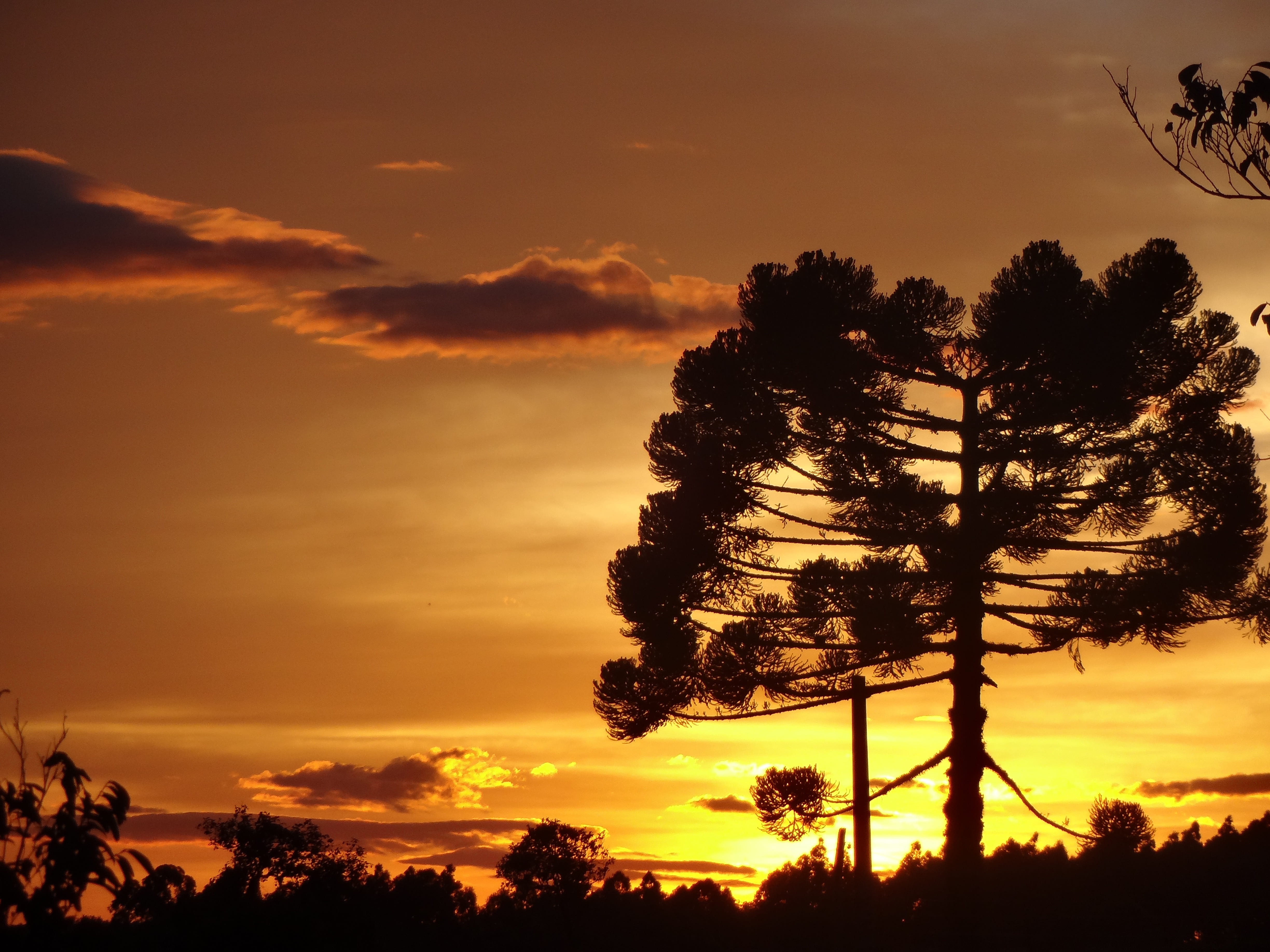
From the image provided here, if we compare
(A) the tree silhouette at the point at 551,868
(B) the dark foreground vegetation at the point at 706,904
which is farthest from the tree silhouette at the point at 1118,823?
(A) the tree silhouette at the point at 551,868

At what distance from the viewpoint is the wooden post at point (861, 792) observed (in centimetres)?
2009

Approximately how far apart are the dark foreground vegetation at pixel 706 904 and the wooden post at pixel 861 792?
51 cm

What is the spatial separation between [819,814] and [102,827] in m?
15.5

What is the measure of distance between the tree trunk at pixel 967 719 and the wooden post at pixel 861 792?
54.4 inches

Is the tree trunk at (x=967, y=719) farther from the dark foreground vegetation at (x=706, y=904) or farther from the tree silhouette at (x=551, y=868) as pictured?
the tree silhouette at (x=551, y=868)

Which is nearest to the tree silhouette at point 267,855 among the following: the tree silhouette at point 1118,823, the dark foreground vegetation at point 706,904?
the dark foreground vegetation at point 706,904

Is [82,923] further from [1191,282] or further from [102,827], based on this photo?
[1191,282]

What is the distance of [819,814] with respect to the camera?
2256 centimetres

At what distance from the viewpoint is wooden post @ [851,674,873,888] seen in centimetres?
2009

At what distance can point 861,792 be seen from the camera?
20078mm

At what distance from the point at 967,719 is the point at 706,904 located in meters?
10.4

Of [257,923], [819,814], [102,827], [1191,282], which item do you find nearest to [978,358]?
[1191,282]

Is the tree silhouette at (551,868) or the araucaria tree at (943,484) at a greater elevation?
the araucaria tree at (943,484)

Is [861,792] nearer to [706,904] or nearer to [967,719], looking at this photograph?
[967,719]
